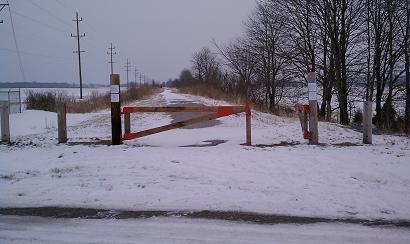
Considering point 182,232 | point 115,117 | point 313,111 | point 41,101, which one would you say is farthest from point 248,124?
point 41,101

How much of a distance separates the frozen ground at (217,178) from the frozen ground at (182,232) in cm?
56

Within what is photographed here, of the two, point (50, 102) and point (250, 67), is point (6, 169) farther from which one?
point (250, 67)

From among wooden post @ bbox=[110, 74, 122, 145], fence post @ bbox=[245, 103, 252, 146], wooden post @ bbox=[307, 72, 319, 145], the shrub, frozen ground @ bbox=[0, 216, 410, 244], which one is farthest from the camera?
the shrub

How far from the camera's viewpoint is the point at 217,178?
742cm

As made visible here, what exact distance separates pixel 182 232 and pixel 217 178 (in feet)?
7.72

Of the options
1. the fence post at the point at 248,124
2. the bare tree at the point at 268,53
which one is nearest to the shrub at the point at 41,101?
the bare tree at the point at 268,53

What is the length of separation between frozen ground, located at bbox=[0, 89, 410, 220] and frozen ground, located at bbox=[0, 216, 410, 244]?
56 cm

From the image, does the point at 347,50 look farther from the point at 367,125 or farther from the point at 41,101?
the point at 41,101

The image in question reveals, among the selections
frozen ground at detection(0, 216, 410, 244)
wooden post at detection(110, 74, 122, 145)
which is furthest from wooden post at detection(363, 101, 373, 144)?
wooden post at detection(110, 74, 122, 145)

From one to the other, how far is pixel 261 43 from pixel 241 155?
2646 centimetres

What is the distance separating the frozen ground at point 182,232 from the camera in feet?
16.0

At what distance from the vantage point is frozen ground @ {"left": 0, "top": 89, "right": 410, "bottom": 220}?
621 cm

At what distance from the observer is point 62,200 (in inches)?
258

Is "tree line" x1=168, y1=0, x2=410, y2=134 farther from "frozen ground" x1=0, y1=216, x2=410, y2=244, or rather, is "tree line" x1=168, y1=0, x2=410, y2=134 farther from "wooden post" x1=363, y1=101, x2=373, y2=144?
"frozen ground" x1=0, y1=216, x2=410, y2=244
